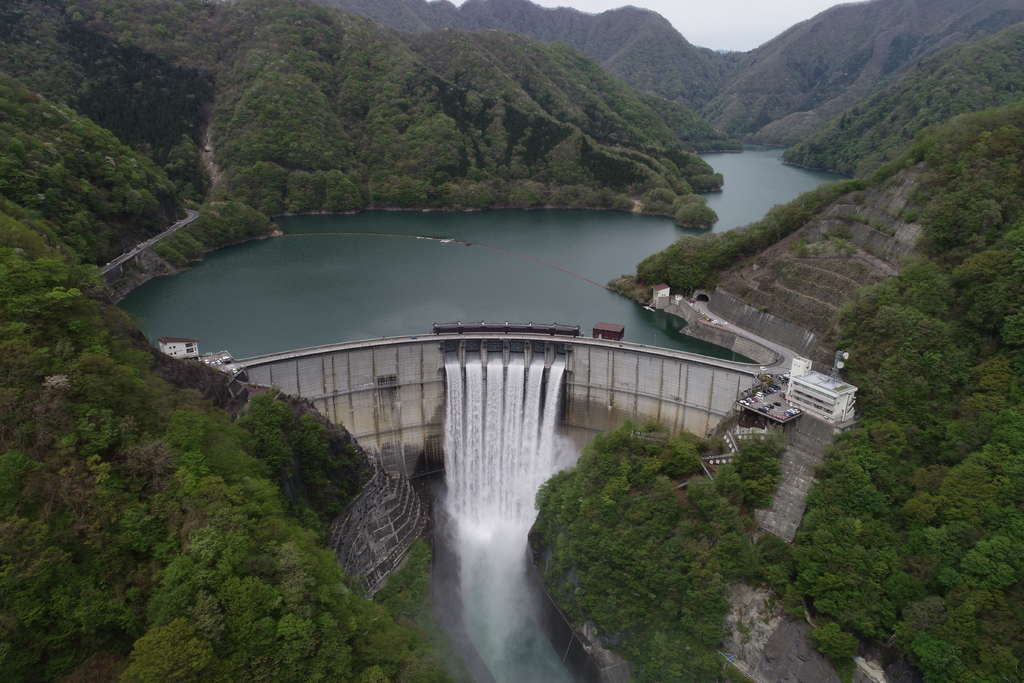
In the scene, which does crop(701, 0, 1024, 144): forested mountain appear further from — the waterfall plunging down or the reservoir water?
the waterfall plunging down

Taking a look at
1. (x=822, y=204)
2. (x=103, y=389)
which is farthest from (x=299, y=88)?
(x=103, y=389)

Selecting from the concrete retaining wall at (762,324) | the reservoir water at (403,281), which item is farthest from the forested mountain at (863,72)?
the concrete retaining wall at (762,324)

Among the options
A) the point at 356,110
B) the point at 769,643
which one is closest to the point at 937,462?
the point at 769,643

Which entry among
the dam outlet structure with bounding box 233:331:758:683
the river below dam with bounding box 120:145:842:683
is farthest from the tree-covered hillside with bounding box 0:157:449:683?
the dam outlet structure with bounding box 233:331:758:683

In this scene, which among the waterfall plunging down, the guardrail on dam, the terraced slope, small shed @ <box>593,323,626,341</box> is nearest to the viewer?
the guardrail on dam

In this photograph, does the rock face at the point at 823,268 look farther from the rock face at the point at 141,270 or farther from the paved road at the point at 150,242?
the paved road at the point at 150,242

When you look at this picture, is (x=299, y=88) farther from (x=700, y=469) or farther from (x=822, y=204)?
(x=700, y=469)
